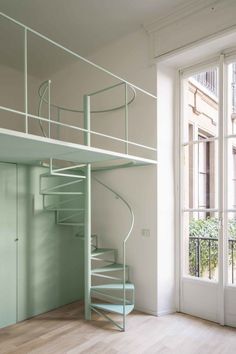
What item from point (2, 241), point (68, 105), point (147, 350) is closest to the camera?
point (147, 350)

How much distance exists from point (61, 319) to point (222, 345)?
6.74ft

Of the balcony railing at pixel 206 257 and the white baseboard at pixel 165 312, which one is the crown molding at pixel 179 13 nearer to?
the balcony railing at pixel 206 257

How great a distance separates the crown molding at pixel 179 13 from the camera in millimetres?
3684

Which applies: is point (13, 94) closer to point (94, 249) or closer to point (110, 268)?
point (94, 249)

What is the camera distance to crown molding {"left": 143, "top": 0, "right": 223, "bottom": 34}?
3684 millimetres

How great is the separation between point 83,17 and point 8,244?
3288mm

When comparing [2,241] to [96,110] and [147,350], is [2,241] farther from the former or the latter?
[96,110]

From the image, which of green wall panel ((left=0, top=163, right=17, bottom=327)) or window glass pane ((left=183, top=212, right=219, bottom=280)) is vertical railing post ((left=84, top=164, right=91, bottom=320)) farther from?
window glass pane ((left=183, top=212, right=219, bottom=280))

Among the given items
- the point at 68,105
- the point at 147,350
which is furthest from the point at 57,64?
the point at 147,350

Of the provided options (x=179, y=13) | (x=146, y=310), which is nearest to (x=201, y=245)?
(x=146, y=310)

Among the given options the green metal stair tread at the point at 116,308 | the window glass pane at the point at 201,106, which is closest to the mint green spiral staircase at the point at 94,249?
the green metal stair tread at the point at 116,308

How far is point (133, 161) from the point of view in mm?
3984

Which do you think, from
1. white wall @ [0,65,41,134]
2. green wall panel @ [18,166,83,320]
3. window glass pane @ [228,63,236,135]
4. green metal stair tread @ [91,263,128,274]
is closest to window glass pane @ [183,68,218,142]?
window glass pane @ [228,63,236,135]

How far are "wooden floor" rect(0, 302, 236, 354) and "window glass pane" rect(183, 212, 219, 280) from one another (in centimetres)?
65
